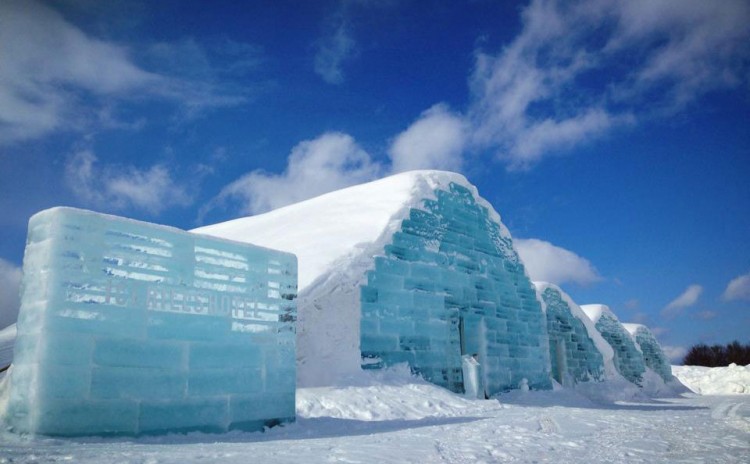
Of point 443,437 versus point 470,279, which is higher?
point 470,279

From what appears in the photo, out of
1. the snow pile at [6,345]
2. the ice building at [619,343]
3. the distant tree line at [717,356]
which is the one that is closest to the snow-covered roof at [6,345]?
the snow pile at [6,345]

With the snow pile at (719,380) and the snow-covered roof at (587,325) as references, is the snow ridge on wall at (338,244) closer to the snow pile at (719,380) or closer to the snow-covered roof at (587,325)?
the snow-covered roof at (587,325)

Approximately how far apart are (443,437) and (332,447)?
4.28 feet

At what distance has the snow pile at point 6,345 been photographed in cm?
898

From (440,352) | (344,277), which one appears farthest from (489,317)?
(344,277)

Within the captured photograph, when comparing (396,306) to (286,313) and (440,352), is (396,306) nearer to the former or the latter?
(440,352)

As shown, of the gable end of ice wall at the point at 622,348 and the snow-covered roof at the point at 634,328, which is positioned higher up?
the snow-covered roof at the point at 634,328

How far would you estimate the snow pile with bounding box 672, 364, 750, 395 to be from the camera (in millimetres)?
23172

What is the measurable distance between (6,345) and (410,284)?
23.8 feet

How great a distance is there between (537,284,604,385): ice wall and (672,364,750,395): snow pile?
946 centimetres

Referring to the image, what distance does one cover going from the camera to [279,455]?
398 centimetres

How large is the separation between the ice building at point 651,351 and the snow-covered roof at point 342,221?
13.7 m

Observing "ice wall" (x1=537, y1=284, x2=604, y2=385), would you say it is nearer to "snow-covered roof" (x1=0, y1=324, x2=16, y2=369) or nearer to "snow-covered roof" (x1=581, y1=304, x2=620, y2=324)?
"snow-covered roof" (x1=581, y1=304, x2=620, y2=324)

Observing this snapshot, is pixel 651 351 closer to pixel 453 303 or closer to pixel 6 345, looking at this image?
pixel 453 303
